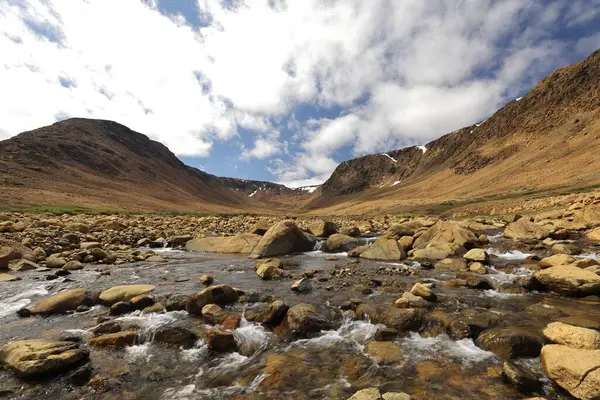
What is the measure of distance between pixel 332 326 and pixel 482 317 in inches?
161

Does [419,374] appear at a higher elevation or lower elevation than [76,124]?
lower

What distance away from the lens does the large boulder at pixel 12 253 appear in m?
14.2

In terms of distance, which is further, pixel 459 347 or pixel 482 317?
pixel 482 317

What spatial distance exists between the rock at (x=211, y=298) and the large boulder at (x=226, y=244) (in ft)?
34.7

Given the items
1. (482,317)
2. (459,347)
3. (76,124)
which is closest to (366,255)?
(482,317)

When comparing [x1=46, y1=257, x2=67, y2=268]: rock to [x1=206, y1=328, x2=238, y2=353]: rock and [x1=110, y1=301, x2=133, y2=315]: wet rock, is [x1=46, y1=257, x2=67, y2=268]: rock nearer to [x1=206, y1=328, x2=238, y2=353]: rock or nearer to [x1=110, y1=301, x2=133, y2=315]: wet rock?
[x1=110, y1=301, x2=133, y2=315]: wet rock

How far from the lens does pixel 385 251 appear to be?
18.0 m

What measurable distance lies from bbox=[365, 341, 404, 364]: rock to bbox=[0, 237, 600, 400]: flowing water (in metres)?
0.11

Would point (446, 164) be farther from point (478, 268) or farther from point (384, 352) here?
point (384, 352)

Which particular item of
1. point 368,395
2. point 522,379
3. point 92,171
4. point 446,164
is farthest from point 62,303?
point 446,164

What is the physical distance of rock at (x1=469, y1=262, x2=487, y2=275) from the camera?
44.0ft

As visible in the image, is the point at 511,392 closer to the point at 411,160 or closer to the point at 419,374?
the point at 419,374

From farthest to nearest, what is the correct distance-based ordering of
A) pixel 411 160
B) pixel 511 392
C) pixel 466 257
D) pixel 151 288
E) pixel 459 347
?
pixel 411 160, pixel 466 257, pixel 151 288, pixel 459 347, pixel 511 392

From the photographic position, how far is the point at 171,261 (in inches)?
693
